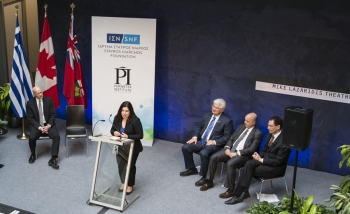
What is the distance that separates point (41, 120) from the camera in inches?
333

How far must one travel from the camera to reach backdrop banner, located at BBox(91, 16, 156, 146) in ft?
27.7

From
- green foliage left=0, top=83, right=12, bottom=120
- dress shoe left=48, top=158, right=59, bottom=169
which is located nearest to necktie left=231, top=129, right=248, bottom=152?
dress shoe left=48, top=158, right=59, bottom=169

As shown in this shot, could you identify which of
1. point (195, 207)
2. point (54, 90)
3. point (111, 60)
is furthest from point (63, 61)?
point (195, 207)

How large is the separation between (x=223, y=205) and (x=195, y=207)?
407 mm

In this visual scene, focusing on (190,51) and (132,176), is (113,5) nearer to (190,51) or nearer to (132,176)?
(190,51)

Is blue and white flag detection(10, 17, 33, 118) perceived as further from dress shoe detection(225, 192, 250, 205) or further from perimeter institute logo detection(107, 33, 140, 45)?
dress shoe detection(225, 192, 250, 205)

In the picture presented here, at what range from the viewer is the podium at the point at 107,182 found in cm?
679

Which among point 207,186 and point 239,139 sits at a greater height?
point 239,139

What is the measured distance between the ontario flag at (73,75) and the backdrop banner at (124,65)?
1.26ft

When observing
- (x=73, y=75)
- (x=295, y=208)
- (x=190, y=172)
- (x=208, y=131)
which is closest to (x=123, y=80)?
(x=73, y=75)

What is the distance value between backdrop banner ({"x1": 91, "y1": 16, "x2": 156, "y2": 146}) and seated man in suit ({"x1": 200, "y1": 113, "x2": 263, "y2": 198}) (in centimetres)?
173

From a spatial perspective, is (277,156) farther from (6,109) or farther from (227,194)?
(6,109)

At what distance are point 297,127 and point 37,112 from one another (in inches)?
175

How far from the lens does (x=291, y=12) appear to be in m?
7.57
